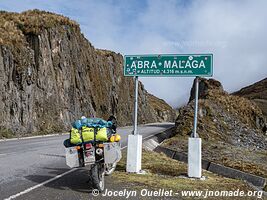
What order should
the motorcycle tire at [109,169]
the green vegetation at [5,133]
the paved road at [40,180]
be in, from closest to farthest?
the paved road at [40,180] → the motorcycle tire at [109,169] → the green vegetation at [5,133]

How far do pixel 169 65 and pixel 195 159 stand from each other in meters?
2.80

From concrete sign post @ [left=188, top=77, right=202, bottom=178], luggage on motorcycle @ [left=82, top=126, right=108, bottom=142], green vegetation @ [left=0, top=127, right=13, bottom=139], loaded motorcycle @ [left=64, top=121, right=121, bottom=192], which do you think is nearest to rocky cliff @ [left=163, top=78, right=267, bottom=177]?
concrete sign post @ [left=188, top=77, right=202, bottom=178]

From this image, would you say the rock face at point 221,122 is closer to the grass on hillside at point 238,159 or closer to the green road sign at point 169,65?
the grass on hillside at point 238,159

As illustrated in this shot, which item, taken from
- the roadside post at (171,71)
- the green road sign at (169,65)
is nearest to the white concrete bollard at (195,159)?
the roadside post at (171,71)

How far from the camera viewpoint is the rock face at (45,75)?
3117cm

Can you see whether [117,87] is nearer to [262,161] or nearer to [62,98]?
[62,98]

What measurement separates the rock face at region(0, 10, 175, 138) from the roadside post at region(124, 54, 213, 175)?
19.0m

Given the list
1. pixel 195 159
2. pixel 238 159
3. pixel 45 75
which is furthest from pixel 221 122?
pixel 195 159

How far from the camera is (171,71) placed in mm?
11086

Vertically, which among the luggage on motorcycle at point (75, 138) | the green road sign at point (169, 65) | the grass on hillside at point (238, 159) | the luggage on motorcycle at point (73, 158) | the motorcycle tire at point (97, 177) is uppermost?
the green road sign at point (169, 65)

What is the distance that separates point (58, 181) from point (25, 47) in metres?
27.1

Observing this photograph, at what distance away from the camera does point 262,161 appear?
17266 millimetres

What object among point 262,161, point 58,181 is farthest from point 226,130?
point 58,181

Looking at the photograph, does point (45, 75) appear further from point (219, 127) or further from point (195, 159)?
point (195, 159)
